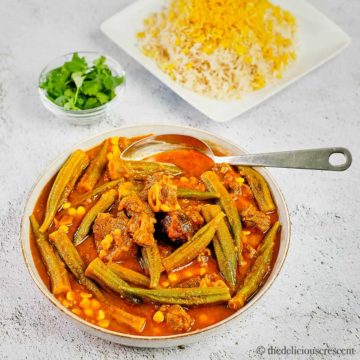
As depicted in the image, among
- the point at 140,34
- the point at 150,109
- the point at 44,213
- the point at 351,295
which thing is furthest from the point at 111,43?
the point at 351,295

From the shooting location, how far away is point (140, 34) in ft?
16.4

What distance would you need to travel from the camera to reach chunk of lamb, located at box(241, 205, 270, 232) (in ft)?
11.1

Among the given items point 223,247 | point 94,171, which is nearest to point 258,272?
point 223,247

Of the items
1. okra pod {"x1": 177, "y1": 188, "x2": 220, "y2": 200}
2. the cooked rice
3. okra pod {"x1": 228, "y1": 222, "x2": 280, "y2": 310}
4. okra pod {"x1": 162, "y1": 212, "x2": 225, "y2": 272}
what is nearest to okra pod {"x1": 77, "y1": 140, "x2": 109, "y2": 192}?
okra pod {"x1": 177, "y1": 188, "x2": 220, "y2": 200}

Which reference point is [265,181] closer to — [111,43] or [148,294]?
[148,294]

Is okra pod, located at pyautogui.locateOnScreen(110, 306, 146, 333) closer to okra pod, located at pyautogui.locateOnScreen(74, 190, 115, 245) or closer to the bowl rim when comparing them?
okra pod, located at pyautogui.locateOnScreen(74, 190, 115, 245)

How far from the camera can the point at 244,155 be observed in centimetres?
362

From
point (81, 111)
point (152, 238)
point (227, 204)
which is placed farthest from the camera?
point (81, 111)

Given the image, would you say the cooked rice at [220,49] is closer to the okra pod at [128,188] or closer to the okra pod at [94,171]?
the okra pod at [94,171]

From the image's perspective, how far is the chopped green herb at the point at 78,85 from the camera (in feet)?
14.6

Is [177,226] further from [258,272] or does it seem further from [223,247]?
[258,272]

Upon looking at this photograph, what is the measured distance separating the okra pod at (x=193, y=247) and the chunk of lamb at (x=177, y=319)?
247 mm

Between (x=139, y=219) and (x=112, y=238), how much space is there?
19 cm

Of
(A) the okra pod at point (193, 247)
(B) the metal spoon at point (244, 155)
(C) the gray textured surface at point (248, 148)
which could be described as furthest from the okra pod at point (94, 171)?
(A) the okra pod at point (193, 247)
